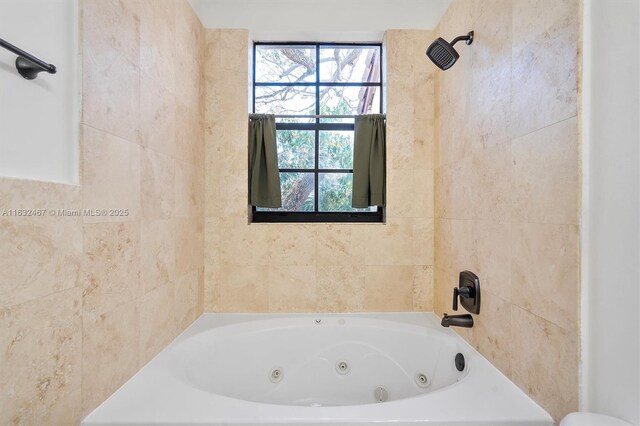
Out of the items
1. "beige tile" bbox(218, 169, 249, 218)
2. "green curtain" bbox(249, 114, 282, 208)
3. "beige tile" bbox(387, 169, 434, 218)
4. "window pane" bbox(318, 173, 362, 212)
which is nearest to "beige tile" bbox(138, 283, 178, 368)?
"beige tile" bbox(218, 169, 249, 218)

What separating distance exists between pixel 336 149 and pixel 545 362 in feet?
5.11

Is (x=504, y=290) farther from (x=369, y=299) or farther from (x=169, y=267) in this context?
(x=169, y=267)

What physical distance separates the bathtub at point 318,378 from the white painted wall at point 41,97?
751 millimetres

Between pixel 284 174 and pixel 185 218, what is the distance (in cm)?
73

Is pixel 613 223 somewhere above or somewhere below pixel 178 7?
below

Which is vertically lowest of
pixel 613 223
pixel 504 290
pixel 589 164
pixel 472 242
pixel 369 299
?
pixel 369 299

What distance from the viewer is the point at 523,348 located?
1.01m

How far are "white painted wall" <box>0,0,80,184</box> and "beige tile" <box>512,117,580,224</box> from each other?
1395 millimetres

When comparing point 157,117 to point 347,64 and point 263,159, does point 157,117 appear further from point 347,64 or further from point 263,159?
point 347,64

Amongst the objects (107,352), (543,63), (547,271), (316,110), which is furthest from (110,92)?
(547,271)

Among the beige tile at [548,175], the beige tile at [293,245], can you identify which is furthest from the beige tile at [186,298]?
the beige tile at [548,175]

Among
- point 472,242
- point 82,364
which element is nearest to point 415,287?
point 472,242

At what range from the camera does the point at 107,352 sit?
98 centimetres

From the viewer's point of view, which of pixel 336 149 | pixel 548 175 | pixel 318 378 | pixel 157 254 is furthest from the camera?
pixel 336 149
